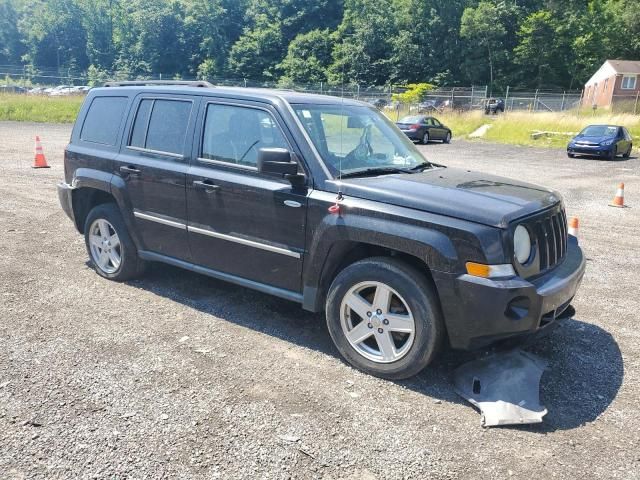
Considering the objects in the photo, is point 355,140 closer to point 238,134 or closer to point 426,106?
point 238,134

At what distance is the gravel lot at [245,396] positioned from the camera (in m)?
2.91

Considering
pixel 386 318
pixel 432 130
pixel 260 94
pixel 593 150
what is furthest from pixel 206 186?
pixel 432 130

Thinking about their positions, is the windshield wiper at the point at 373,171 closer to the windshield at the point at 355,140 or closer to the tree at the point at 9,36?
the windshield at the point at 355,140

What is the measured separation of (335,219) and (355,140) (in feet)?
3.13

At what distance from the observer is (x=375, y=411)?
11.2 feet

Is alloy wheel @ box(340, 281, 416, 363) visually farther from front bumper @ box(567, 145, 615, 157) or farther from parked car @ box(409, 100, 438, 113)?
parked car @ box(409, 100, 438, 113)

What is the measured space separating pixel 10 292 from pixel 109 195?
53.1 inches

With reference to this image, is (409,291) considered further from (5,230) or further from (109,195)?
(5,230)

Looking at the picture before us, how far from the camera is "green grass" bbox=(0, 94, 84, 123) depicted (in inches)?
1241

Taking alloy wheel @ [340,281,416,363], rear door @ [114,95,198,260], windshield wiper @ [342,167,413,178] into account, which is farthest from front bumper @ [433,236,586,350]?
rear door @ [114,95,198,260]

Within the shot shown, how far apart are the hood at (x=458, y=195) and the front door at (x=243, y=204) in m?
0.57

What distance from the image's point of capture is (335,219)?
12.7ft

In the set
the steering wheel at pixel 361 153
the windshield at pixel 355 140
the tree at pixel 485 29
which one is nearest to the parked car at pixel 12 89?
the windshield at pixel 355 140

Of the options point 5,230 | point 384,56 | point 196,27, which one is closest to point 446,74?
point 384,56
